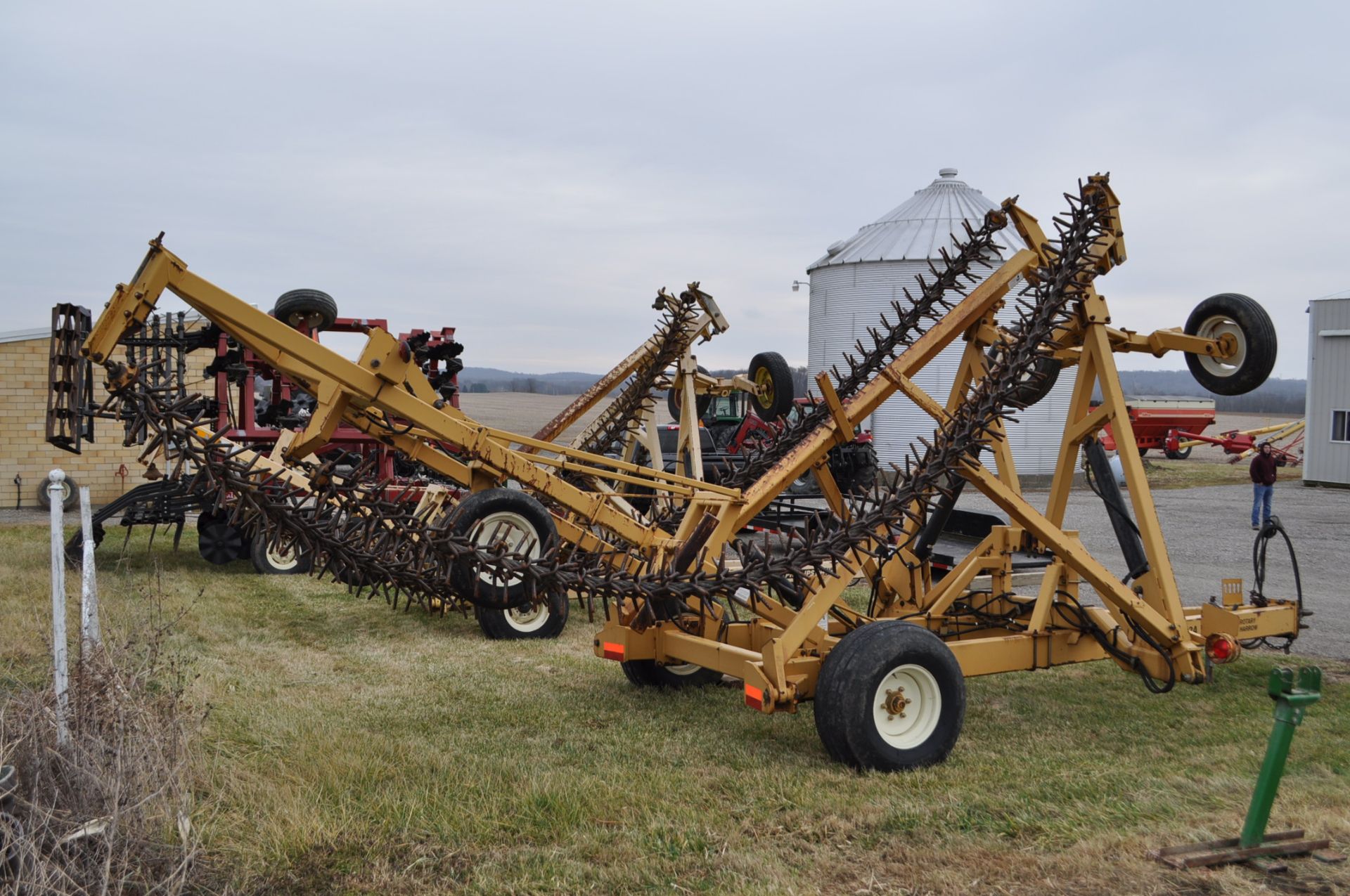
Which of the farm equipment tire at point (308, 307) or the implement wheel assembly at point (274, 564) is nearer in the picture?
the farm equipment tire at point (308, 307)

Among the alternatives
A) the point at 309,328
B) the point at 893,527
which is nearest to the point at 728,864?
the point at 893,527

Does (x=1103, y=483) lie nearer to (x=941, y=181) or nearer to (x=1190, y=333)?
(x=1190, y=333)

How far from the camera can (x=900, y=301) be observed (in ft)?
93.6

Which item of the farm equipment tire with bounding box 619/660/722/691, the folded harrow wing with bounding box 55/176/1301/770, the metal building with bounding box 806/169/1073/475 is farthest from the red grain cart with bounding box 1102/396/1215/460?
the farm equipment tire with bounding box 619/660/722/691

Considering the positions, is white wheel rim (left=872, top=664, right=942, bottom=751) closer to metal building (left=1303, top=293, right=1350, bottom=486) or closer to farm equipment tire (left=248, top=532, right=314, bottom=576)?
farm equipment tire (left=248, top=532, right=314, bottom=576)

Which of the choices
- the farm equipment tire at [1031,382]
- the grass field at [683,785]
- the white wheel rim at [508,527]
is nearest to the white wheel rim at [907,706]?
the grass field at [683,785]

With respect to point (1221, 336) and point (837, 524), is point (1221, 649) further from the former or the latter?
point (837, 524)

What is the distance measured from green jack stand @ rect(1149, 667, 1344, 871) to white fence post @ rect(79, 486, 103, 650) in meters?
4.40

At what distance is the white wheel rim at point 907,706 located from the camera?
5672mm

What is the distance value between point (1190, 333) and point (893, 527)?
2743 millimetres

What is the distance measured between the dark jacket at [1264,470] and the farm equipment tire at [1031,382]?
1264 centimetres


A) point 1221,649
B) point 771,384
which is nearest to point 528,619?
point 771,384

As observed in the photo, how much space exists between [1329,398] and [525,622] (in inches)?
963

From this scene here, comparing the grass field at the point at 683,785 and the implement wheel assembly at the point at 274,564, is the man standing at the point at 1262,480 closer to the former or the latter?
the grass field at the point at 683,785
